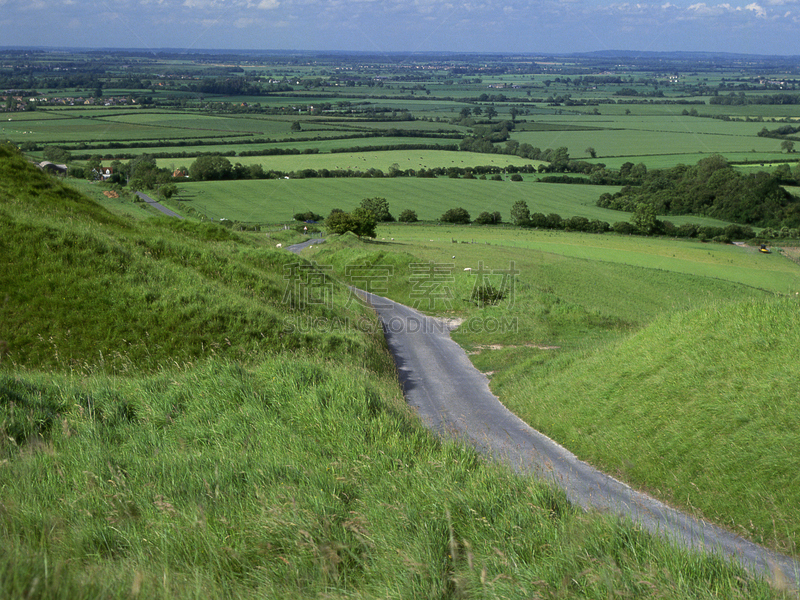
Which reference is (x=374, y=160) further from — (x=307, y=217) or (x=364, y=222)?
(x=364, y=222)

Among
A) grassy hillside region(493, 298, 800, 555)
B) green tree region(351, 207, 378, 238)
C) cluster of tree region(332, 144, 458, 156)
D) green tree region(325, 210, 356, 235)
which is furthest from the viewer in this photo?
cluster of tree region(332, 144, 458, 156)

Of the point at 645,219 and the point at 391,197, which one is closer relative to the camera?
the point at 645,219

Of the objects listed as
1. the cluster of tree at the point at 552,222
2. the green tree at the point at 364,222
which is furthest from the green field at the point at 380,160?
the green tree at the point at 364,222

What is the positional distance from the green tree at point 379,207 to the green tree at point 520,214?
56.2ft

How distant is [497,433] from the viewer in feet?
48.4

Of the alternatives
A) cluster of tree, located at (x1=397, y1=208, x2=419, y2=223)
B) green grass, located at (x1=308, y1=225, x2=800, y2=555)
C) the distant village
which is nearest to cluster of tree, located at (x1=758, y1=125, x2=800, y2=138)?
cluster of tree, located at (x1=397, y1=208, x2=419, y2=223)

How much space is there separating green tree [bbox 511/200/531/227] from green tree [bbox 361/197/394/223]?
1712 cm

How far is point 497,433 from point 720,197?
3915 inches

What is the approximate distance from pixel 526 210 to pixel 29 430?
83189 millimetres

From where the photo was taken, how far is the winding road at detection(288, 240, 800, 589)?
757cm

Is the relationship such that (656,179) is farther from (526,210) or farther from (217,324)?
(217,324)

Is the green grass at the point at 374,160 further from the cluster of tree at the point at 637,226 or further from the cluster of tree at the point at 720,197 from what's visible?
the cluster of tree at the point at 637,226

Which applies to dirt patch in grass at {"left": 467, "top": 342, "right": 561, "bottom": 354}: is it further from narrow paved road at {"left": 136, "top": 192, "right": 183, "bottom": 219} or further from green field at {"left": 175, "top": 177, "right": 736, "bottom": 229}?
narrow paved road at {"left": 136, "top": 192, "right": 183, "bottom": 219}

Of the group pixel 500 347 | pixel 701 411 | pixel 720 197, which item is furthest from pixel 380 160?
pixel 701 411
